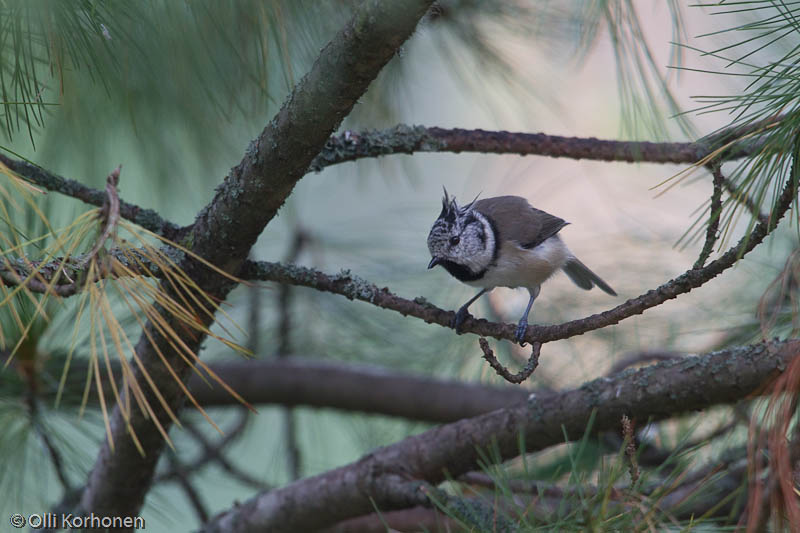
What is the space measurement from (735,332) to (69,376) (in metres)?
1.63

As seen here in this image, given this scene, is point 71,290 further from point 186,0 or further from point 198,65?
point 198,65

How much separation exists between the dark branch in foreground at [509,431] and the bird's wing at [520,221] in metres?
0.56

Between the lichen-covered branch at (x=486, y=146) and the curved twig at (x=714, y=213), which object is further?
the lichen-covered branch at (x=486, y=146)

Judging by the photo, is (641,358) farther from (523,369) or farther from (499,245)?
(523,369)

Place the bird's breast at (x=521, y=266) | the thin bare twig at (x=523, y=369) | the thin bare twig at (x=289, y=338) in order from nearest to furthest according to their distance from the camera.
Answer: the thin bare twig at (x=523, y=369) → the bird's breast at (x=521, y=266) → the thin bare twig at (x=289, y=338)

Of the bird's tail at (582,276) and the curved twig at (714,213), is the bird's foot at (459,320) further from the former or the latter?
the bird's tail at (582,276)

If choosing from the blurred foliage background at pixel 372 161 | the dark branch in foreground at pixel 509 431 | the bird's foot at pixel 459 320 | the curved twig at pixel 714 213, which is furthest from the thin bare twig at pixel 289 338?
the curved twig at pixel 714 213

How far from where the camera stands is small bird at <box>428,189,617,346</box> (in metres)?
1.82

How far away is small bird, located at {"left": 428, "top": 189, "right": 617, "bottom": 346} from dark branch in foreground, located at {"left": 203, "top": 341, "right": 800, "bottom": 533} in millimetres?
326

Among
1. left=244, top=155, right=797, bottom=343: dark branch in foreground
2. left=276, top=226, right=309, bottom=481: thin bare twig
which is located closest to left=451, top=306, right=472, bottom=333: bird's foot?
left=244, top=155, right=797, bottom=343: dark branch in foreground

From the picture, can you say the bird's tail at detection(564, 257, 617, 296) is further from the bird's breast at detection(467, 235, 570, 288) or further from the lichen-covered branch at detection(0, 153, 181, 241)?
the lichen-covered branch at detection(0, 153, 181, 241)

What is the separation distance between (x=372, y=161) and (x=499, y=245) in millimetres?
842

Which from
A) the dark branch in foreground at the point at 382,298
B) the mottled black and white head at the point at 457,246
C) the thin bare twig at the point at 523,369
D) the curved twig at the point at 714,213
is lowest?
A: the thin bare twig at the point at 523,369

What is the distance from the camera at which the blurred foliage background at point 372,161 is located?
1256 millimetres
